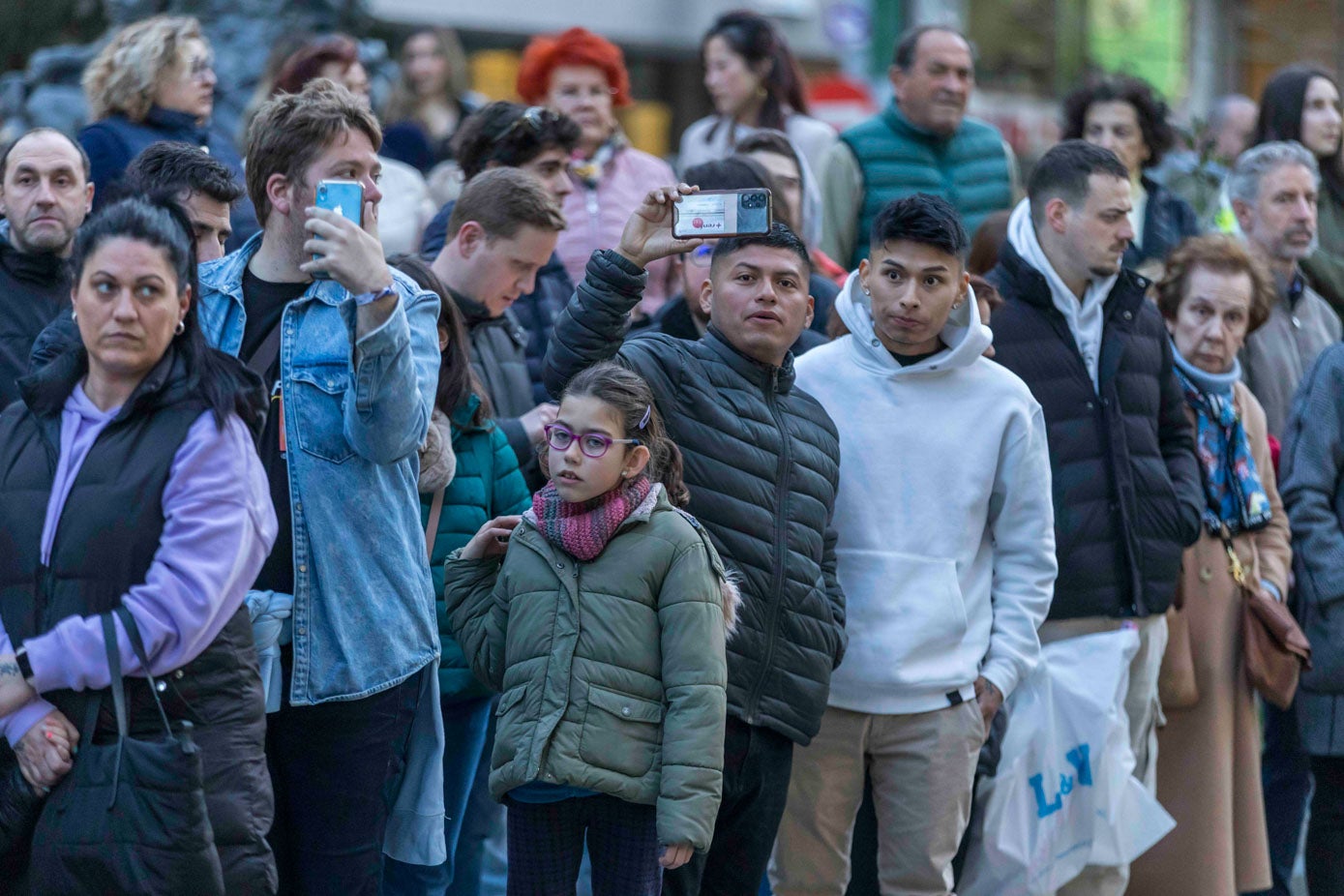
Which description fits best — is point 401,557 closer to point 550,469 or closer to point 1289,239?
point 550,469

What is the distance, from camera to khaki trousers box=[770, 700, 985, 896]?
15.4 ft

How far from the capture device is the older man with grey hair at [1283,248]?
671 centimetres

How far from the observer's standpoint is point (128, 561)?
3.45 m

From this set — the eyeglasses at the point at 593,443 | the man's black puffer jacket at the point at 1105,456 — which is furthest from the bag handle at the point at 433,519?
the man's black puffer jacket at the point at 1105,456

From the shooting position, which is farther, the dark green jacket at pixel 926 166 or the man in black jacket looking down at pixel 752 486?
the dark green jacket at pixel 926 166

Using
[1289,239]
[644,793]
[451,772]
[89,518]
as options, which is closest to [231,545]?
[89,518]

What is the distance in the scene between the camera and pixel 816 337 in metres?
5.45

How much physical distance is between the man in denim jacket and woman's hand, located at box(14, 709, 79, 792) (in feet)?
1.79

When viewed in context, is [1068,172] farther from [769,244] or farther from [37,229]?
[37,229]

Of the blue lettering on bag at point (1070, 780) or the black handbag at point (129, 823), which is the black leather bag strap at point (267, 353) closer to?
the black handbag at point (129, 823)

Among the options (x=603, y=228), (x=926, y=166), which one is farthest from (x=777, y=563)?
(x=926, y=166)

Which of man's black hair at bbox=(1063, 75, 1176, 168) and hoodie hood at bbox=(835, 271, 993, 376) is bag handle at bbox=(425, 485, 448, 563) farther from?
man's black hair at bbox=(1063, 75, 1176, 168)

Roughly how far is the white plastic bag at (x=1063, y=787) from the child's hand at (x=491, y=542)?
1.73 metres

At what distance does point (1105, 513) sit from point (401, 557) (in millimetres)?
2338
